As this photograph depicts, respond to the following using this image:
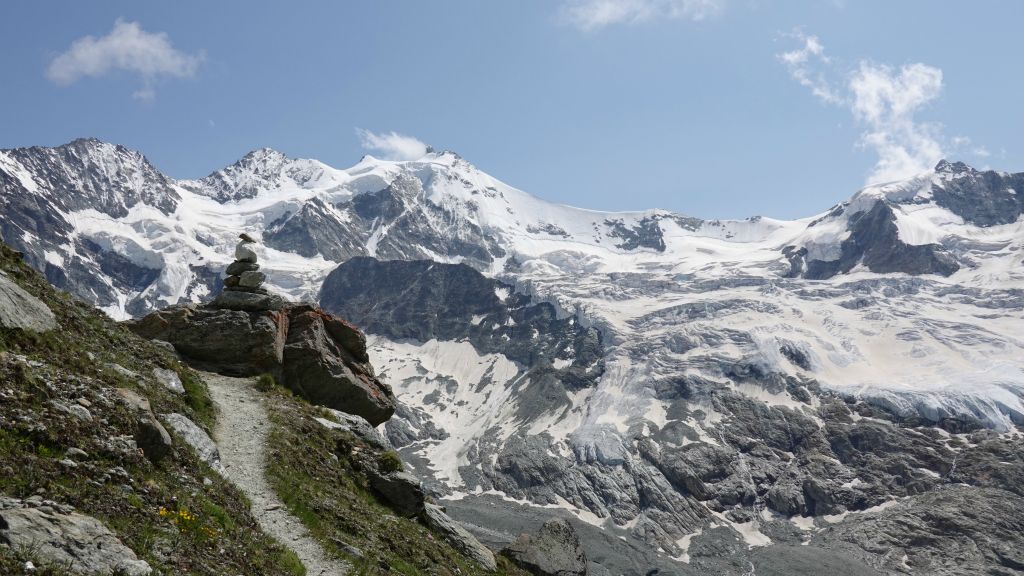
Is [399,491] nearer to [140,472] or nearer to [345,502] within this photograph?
[345,502]

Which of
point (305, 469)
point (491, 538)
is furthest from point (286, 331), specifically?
point (491, 538)

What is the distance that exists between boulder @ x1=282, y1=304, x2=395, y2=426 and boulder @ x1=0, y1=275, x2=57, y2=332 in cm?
1670

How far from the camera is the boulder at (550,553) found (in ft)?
115

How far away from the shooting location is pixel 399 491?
1129 inches

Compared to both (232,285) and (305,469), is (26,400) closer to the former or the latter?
(305,469)

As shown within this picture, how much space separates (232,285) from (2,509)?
2959 cm

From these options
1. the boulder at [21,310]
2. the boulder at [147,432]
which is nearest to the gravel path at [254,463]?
the boulder at [147,432]

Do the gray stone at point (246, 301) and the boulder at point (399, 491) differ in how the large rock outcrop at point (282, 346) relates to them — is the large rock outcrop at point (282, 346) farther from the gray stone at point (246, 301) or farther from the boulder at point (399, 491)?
the boulder at point (399, 491)

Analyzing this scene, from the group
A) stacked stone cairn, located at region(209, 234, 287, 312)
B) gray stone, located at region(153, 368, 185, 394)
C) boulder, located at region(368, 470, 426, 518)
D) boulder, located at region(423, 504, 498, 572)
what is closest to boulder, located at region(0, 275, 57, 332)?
gray stone, located at region(153, 368, 185, 394)

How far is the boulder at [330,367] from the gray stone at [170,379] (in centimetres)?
1020

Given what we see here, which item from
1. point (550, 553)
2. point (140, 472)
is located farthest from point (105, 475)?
point (550, 553)

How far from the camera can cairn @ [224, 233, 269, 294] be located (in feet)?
131

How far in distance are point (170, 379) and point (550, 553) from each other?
1971 centimetres

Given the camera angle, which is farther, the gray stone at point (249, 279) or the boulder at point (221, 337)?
the gray stone at point (249, 279)
